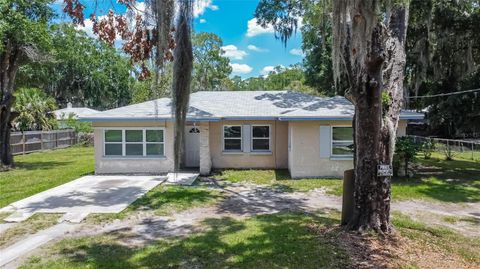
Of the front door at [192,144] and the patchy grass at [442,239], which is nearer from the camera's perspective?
the patchy grass at [442,239]

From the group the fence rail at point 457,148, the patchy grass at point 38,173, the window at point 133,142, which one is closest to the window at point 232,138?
the window at point 133,142

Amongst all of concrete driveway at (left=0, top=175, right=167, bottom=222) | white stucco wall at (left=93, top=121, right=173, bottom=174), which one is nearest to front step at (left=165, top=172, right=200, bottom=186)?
concrete driveway at (left=0, top=175, right=167, bottom=222)

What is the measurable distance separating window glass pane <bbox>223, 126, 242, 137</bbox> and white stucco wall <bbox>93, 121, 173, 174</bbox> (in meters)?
2.48

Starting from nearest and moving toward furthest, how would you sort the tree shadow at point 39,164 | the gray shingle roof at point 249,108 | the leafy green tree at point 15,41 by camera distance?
the gray shingle roof at point 249,108, the leafy green tree at point 15,41, the tree shadow at point 39,164

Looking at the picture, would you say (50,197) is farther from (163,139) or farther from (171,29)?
(171,29)

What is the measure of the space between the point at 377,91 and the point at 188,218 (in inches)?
190

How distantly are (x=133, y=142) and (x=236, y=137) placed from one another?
4.23 meters

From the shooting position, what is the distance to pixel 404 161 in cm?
1369

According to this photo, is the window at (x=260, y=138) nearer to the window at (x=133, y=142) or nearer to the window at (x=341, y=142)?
the window at (x=341, y=142)

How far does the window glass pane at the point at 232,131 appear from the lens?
1617 centimetres

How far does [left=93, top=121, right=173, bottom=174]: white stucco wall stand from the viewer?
14.9 metres

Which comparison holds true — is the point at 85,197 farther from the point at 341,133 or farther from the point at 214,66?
the point at 214,66

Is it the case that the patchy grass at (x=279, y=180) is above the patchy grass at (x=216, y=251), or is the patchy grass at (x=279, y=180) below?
above

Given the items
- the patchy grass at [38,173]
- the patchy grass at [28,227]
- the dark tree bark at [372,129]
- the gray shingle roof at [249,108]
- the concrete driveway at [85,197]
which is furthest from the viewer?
the gray shingle roof at [249,108]
